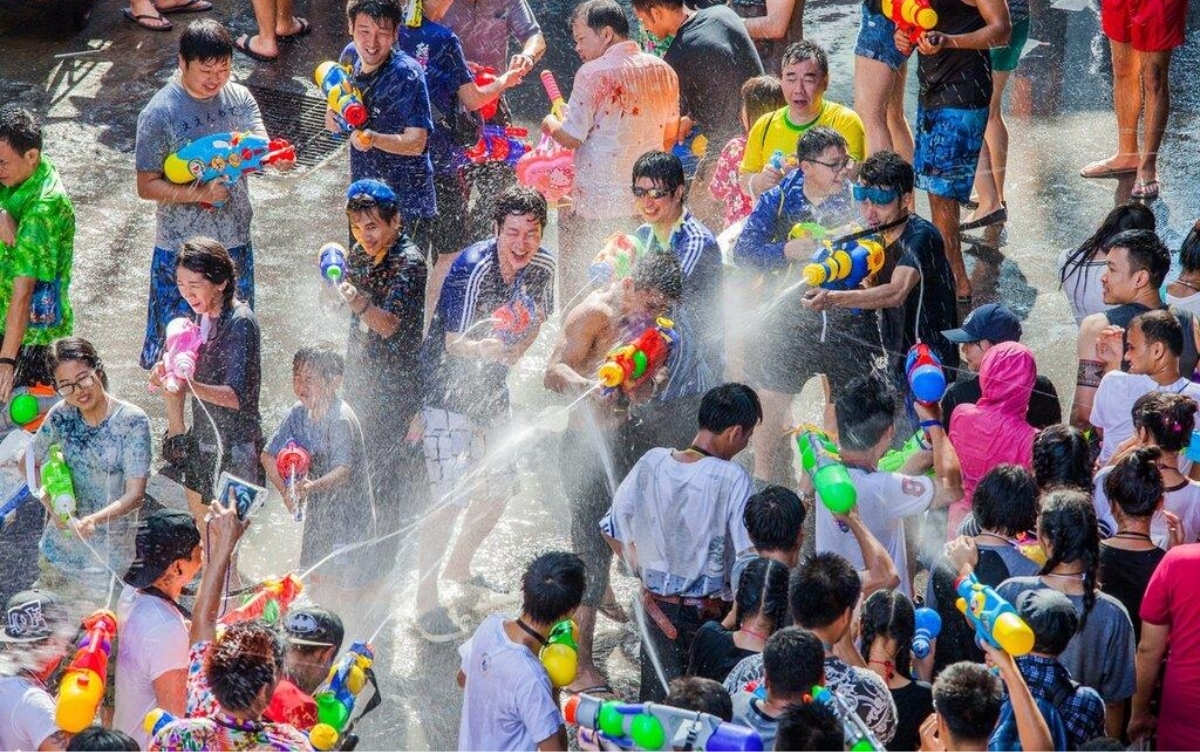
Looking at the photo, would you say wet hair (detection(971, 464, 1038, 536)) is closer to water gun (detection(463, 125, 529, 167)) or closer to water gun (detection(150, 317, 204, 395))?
water gun (detection(150, 317, 204, 395))

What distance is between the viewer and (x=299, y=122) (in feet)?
38.0

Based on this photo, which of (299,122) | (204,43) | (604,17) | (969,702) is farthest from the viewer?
(299,122)

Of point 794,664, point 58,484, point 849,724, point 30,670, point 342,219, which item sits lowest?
point 342,219

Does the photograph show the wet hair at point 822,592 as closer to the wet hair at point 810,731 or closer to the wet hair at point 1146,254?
the wet hair at point 810,731

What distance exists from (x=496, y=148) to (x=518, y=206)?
2464 mm

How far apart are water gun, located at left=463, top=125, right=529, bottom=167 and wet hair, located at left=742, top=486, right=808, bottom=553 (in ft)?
13.7

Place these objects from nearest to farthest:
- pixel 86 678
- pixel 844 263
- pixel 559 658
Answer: pixel 86 678 < pixel 559 658 < pixel 844 263

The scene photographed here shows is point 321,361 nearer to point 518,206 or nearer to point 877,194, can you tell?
point 518,206

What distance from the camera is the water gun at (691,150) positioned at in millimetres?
9195

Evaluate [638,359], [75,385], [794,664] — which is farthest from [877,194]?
[75,385]

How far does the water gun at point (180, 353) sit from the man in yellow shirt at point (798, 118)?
2949mm

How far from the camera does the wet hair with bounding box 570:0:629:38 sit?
858 centimetres

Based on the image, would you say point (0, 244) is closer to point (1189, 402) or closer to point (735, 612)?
point (735, 612)

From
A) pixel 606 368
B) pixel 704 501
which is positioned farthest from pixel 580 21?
pixel 704 501
